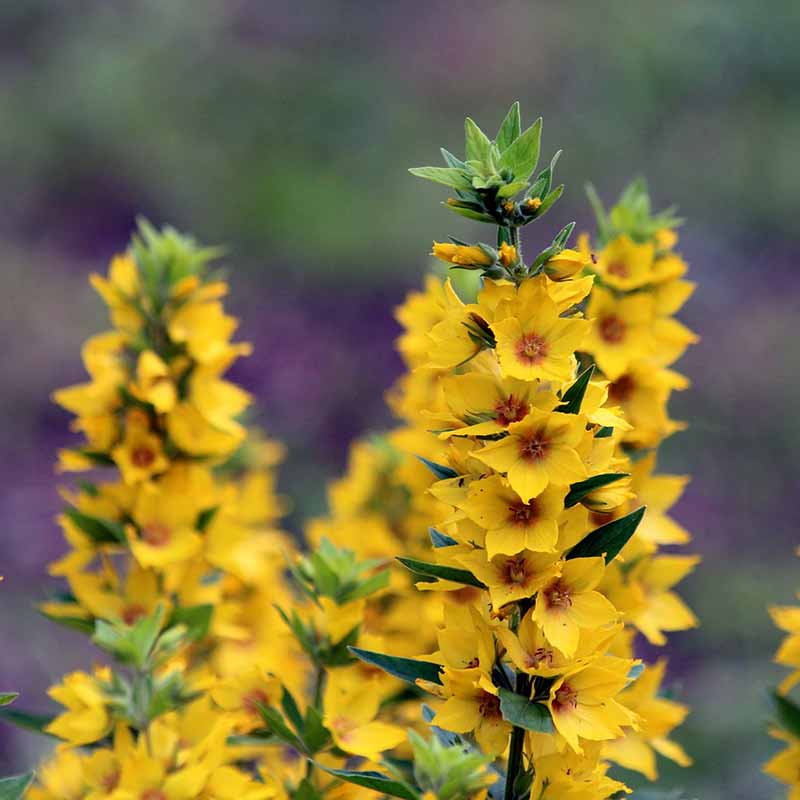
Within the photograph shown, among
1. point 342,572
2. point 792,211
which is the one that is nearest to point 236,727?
point 342,572

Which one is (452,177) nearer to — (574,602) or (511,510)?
(511,510)

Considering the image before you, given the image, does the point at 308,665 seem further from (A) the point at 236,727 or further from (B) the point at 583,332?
Result: (B) the point at 583,332

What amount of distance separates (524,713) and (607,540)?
0.73ft

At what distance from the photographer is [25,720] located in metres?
1.86

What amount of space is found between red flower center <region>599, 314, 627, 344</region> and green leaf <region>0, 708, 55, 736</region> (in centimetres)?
103

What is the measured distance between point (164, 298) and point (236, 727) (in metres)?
0.73

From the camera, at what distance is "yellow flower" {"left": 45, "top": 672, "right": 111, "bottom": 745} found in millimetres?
1646

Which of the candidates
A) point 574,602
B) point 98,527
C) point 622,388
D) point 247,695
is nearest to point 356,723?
point 247,695

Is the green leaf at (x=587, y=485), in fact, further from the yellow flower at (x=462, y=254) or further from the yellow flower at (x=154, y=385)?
the yellow flower at (x=154, y=385)

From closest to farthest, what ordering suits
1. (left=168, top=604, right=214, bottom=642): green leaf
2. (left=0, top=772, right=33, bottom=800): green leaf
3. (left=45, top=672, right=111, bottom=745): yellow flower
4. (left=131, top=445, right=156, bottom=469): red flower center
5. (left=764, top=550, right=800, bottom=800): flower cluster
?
(left=0, top=772, right=33, bottom=800): green leaf < (left=45, top=672, right=111, bottom=745): yellow flower < (left=764, top=550, right=800, bottom=800): flower cluster < (left=168, top=604, right=214, bottom=642): green leaf < (left=131, top=445, right=156, bottom=469): red flower center

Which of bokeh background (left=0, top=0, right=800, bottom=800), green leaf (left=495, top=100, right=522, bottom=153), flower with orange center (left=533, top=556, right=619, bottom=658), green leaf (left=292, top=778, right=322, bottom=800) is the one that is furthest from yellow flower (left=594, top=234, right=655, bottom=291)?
bokeh background (left=0, top=0, right=800, bottom=800)

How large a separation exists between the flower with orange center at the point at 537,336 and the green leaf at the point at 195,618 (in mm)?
766

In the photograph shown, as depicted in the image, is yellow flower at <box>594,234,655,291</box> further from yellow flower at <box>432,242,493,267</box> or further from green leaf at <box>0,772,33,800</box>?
green leaf at <box>0,772,33,800</box>

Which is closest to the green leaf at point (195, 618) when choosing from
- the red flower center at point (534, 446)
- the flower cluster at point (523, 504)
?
the flower cluster at point (523, 504)
